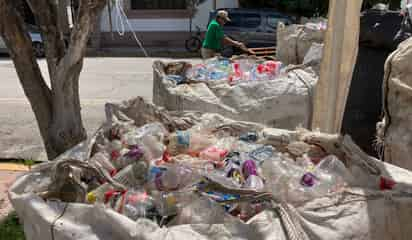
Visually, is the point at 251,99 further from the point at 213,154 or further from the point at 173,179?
the point at 173,179

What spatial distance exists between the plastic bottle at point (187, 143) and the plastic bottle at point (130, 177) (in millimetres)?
340

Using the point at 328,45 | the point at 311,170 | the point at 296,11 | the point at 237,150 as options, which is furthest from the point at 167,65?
the point at 296,11

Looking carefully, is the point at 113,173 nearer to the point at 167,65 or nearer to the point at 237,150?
the point at 237,150

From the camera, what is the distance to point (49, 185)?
6.26 ft

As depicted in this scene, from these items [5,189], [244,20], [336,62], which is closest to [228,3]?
[244,20]

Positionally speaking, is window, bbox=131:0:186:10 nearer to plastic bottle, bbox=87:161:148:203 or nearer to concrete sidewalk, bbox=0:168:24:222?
concrete sidewalk, bbox=0:168:24:222

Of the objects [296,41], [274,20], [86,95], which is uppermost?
[296,41]

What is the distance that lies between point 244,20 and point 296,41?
8.62m

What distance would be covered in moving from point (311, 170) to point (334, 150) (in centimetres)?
31

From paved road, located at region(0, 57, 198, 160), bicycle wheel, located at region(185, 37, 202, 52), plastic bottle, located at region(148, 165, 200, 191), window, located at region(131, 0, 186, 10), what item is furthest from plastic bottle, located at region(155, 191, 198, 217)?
window, located at region(131, 0, 186, 10)

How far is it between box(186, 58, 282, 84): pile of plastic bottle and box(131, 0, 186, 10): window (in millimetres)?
14259

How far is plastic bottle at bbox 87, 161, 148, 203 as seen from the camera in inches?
75.8

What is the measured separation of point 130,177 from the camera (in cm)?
208

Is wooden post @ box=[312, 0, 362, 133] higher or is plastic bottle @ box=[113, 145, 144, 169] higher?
wooden post @ box=[312, 0, 362, 133]
